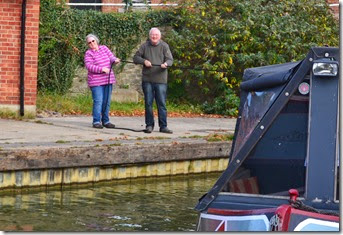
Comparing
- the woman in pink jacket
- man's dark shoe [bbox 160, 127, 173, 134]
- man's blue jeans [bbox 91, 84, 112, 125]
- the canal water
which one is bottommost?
the canal water

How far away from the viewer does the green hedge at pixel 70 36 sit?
2217 cm

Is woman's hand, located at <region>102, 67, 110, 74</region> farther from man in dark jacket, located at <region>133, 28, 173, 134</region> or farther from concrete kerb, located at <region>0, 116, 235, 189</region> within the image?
concrete kerb, located at <region>0, 116, 235, 189</region>

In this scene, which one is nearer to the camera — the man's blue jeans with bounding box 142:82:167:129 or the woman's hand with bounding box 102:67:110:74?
the man's blue jeans with bounding box 142:82:167:129

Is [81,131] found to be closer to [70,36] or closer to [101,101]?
[101,101]

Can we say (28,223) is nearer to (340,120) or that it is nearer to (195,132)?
(340,120)

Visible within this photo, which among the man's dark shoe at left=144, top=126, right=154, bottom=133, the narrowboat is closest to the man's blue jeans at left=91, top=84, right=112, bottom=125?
the man's dark shoe at left=144, top=126, right=154, bottom=133

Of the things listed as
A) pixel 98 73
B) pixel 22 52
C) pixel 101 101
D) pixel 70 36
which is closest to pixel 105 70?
pixel 98 73

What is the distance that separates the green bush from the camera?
74.7 ft

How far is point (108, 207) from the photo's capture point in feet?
44.0

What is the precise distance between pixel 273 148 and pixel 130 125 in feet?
33.6

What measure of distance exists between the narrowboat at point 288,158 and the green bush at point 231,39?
541 inches

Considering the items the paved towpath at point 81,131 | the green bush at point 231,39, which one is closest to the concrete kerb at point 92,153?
the paved towpath at point 81,131

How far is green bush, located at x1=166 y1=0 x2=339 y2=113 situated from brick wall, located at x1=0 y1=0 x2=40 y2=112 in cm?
498

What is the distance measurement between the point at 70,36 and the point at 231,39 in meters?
3.48
